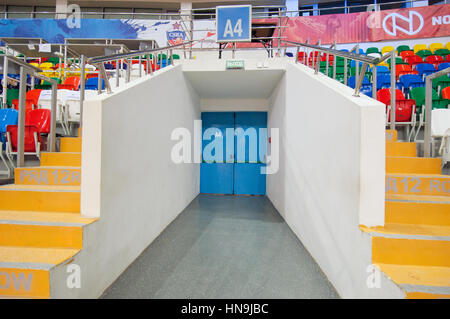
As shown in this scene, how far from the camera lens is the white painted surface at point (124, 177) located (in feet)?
5.17

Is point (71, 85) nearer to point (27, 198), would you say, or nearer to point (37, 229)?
point (27, 198)

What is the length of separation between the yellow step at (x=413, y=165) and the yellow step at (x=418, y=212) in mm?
627

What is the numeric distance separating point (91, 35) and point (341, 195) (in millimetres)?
12214

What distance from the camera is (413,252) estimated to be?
4.34ft

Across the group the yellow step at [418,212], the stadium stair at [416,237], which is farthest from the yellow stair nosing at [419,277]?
the yellow step at [418,212]

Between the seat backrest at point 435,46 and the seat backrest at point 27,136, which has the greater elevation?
the seat backrest at point 435,46

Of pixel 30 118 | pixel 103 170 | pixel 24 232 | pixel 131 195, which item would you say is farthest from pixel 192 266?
pixel 30 118

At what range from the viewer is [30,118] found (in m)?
2.89

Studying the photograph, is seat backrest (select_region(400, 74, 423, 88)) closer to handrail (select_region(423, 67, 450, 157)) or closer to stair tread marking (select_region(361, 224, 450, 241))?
handrail (select_region(423, 67, 450, 157))

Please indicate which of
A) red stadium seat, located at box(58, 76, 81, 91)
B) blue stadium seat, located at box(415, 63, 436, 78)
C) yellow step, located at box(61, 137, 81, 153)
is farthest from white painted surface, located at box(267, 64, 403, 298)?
blue stadium seat, located at box(415, 63, 436, 78)

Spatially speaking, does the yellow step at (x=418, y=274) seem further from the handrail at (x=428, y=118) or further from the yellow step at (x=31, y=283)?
the yellow step at (x=31, y=283)

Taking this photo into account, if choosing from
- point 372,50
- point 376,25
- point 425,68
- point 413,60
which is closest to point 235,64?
point 425,68

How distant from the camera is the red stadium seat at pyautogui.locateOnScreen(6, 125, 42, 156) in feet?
7.81

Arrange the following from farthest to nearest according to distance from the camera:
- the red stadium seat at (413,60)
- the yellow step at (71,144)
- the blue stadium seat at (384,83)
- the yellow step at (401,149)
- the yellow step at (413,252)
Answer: the red stadium seat at (413,60)
the blue stadium seat at (384,83)
the yellow step at (71,144)
the yellow step at (401,149)
the yellow step at (413,252)
